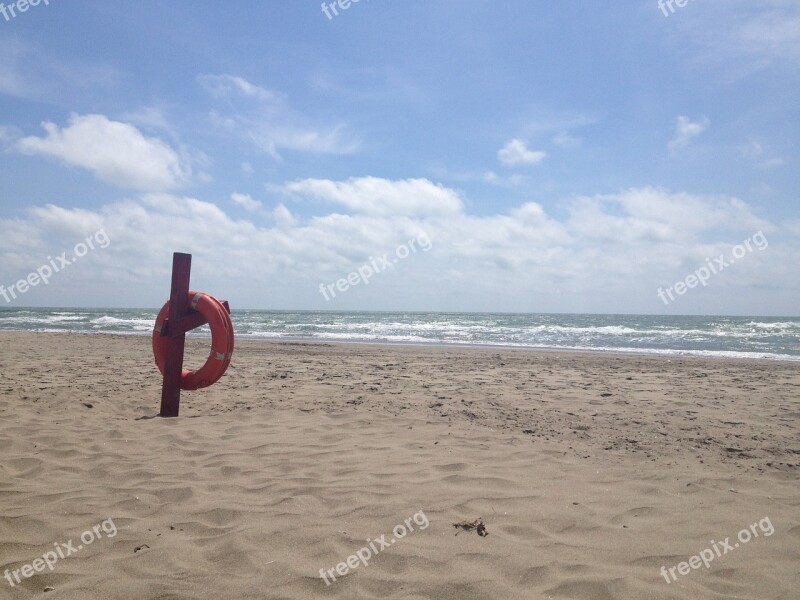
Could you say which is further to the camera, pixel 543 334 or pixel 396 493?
pixel 543 334

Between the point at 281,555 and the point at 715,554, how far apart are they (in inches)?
85.2

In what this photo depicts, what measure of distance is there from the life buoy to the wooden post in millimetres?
110

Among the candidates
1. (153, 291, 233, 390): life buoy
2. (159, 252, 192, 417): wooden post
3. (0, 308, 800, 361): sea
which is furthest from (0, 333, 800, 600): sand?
(0, 308, 800, 361): sea

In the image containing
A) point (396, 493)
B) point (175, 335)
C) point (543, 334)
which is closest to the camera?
point (396, 493)

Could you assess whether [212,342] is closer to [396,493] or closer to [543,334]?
[396,493]

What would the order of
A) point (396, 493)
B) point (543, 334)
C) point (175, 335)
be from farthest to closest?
point (543, 334), point (175, 335), point (396, 493)

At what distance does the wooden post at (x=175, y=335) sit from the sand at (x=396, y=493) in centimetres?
28

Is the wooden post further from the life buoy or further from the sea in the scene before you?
the sea

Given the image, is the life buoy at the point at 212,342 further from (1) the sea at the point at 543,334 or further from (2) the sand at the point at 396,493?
(1) the sea at the point at 543,334

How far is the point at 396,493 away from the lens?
3268mm

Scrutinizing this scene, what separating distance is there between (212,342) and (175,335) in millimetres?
407

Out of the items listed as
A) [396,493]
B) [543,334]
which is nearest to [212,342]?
[396,493]

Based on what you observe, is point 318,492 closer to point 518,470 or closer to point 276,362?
point 518,470

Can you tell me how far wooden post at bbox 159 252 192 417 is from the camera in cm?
549
